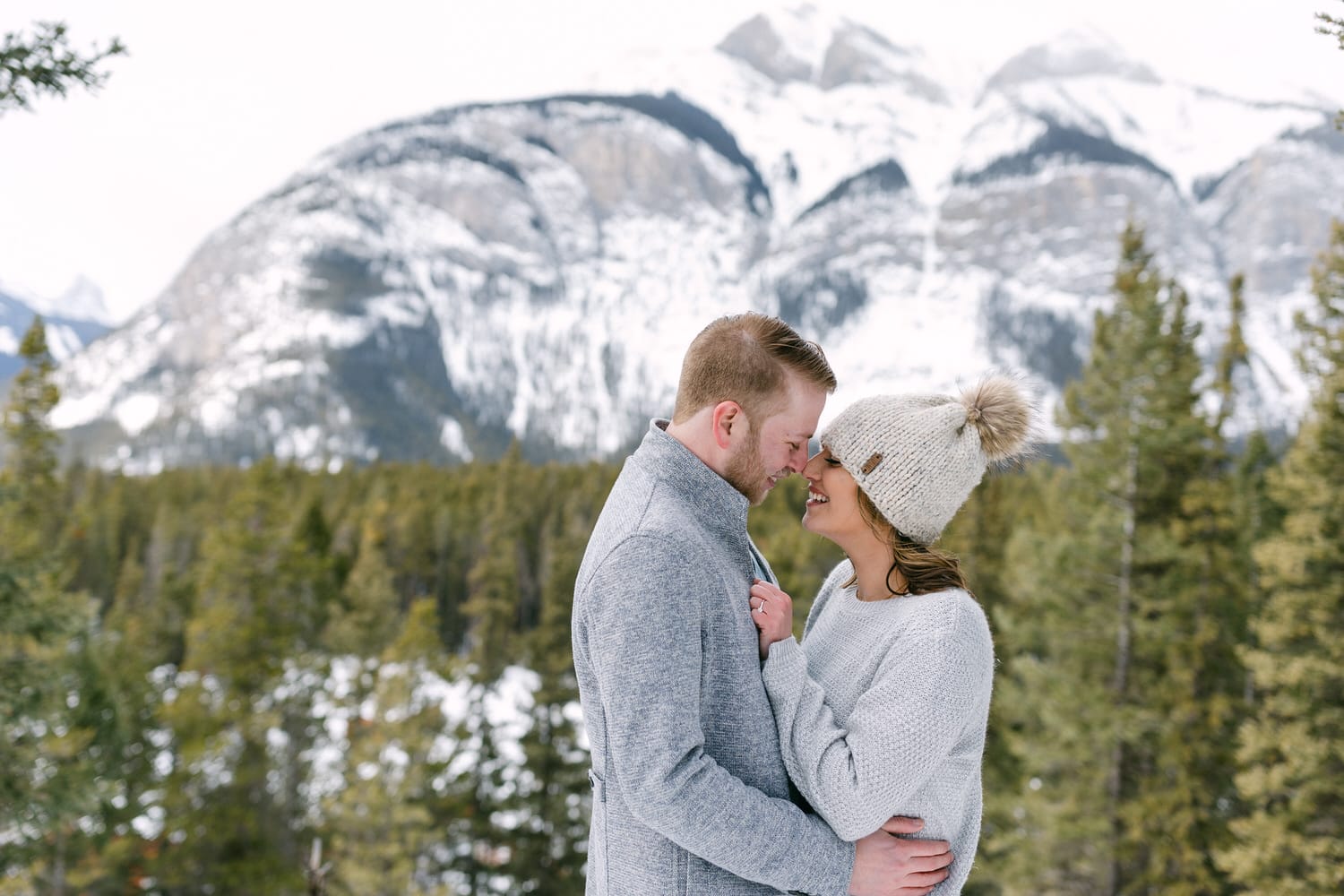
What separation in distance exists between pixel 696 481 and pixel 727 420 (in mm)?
203

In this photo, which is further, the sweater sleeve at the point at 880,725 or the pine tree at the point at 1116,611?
the pine tree at the point at 1116,611

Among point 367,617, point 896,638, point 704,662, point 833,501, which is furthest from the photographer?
point 367,617

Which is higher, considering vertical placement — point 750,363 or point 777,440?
point 750,363

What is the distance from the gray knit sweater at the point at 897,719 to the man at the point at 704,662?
8 centimetres

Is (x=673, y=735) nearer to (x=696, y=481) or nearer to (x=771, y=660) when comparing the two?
(x=771, y=660)

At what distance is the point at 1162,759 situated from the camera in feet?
51.8

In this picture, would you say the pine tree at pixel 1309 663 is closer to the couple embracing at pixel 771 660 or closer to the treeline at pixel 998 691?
the treeline at pixel 998 691

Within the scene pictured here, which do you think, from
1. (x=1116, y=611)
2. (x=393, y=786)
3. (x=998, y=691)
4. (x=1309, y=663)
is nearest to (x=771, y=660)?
(x=1309, y=663)

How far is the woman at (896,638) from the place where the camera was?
2646 mm

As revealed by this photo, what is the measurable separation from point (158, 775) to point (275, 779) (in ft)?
10.3

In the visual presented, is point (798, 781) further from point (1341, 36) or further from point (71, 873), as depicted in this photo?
point (71, 873)

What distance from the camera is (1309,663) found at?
1202cm

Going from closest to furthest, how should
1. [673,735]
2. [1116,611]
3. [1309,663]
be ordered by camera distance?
[673,735]
[1309,663]
[1116,611]

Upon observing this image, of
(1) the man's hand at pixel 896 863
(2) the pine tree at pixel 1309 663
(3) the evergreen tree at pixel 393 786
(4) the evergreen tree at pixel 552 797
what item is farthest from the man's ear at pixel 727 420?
(4) the evergreen tree at pixel 552 797
